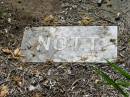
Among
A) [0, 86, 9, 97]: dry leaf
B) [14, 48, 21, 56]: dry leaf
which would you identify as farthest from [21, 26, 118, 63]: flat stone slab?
[0, 86, 9, 97]: dry leaf

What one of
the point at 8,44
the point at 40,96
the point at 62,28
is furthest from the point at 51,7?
the point at 40,96

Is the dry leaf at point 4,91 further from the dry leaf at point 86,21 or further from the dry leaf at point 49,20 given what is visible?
the dry leaf at point 86,21

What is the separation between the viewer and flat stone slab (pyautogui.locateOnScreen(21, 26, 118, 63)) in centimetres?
341

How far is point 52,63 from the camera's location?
340 cm

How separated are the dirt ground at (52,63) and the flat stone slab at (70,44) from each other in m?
0.07

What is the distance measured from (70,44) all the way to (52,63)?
0.95 feet

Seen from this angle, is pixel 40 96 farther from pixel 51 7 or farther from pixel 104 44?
pixel 51 7

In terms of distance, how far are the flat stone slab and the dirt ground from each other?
67mm

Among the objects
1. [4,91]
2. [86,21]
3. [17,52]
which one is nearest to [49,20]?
[86,21]

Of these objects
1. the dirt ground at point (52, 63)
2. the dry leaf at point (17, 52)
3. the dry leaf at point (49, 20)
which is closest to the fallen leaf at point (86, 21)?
the dirt ground at point (52, 63)

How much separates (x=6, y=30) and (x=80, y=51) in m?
0.89

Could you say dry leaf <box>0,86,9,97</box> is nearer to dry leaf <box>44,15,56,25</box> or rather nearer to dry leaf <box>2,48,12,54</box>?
dry leaf <box>2,48,12,54</box>

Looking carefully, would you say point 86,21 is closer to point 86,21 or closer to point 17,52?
point 86,21

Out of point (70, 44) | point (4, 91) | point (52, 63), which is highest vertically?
point (70, 44)
